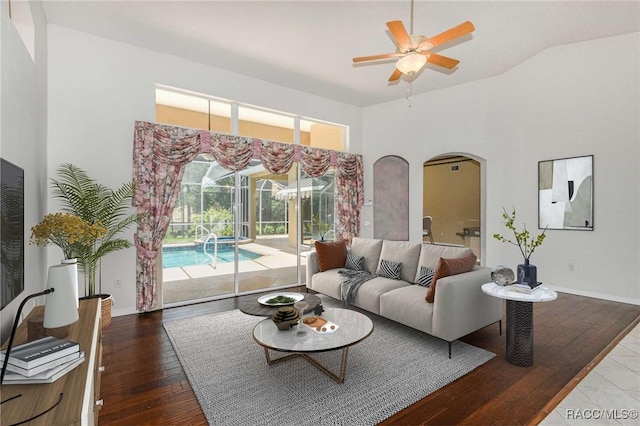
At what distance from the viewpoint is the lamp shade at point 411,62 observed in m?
2.88

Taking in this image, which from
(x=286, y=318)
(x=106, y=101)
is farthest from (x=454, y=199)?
(x=106, y=101)

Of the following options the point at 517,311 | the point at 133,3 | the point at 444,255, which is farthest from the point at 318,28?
the point at 517,311

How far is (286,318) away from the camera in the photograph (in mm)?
2621

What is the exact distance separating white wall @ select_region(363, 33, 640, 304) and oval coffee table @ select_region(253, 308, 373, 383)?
12.8 ft

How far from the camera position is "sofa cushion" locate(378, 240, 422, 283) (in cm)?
392

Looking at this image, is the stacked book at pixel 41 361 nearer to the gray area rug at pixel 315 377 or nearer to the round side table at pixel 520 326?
the gray area rug at pixel 315 377

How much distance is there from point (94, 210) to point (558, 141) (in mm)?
6520

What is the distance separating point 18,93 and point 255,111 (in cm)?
332

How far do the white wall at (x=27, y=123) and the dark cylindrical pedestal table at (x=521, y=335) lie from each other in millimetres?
3634

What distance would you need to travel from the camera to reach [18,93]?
2.33 metres

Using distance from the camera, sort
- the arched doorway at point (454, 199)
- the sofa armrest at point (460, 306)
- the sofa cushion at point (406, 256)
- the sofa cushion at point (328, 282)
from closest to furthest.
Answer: the sofa armrest at point (460, 306) < the sofa cushion at point (406, 256) < the sofa cushion at point (328, 282) < the arched doorway at point (454, 199)

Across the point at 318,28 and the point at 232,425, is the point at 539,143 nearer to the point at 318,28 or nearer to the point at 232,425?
the point at 318,28

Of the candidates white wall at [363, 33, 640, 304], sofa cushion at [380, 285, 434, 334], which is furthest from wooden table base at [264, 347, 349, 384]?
white wall at [363, 33, 640, 304]

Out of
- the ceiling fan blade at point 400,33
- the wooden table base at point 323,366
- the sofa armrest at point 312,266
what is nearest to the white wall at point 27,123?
the wooden table base at point 323,366
